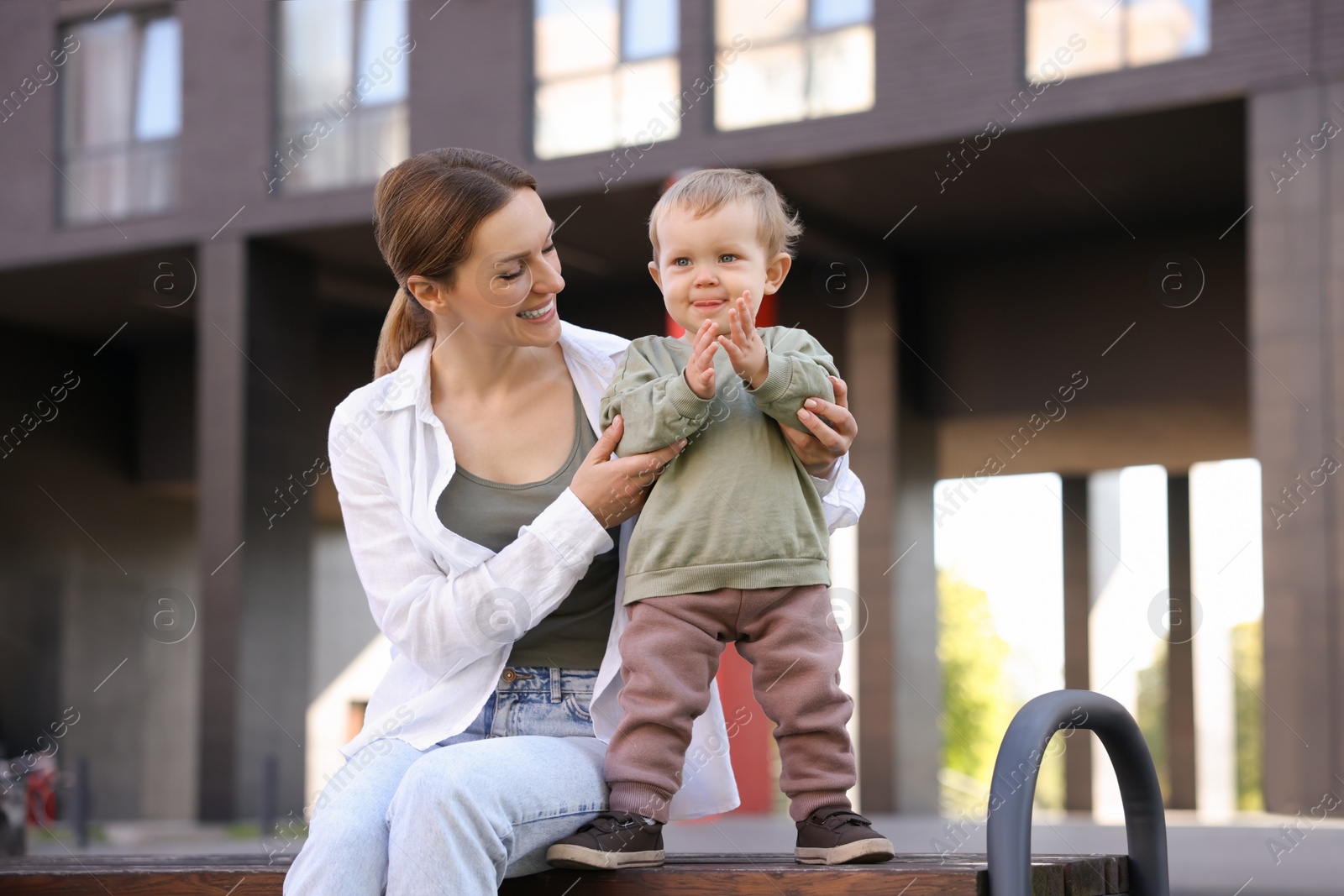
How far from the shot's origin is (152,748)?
64.3 feet

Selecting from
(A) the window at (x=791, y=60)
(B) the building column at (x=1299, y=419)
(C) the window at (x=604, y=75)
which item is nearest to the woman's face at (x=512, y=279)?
(B) the building column at (x=1299, y=419)

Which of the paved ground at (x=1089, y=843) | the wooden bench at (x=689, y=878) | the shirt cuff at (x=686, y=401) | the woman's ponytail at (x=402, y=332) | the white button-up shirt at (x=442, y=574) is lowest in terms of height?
the paved ground at (x=1089, y=843)

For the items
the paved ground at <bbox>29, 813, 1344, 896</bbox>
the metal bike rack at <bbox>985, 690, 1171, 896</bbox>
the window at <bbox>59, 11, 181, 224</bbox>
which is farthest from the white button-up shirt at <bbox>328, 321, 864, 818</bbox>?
the window at <bbox>59, 11, 181, 224</bbox>

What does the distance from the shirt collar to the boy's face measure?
0.82 ft

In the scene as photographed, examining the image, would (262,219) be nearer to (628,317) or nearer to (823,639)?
(628,317)

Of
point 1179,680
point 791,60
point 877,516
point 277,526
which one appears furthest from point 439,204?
point 1179,680

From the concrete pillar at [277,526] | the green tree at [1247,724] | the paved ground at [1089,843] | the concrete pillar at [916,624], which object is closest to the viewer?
the paved ground at [1089,843]

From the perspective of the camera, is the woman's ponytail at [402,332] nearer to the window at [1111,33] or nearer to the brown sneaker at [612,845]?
the brown sneaker at [612,845]

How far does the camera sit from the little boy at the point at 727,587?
91.5 inches

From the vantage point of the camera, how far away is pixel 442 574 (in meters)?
2.65

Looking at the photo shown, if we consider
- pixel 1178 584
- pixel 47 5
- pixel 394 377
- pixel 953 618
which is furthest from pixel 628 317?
pixel 953 618

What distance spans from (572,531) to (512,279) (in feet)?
1.73

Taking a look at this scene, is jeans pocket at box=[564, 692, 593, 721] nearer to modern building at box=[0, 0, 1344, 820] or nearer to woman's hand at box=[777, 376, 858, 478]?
woman's hand at box=[777, 376, 858, 478]

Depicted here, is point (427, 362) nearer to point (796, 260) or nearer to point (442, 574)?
point (442, 574)
